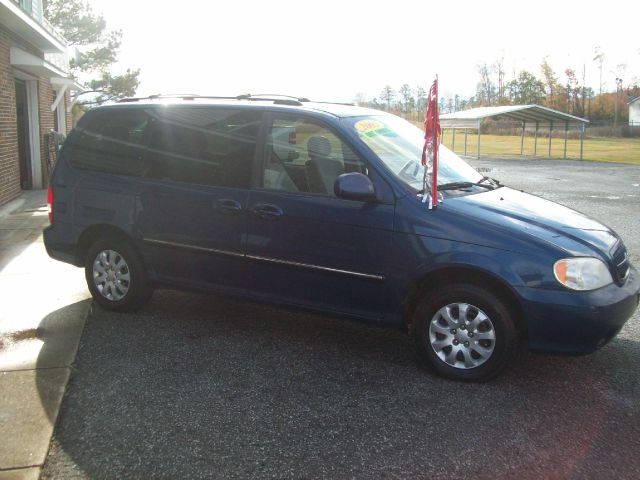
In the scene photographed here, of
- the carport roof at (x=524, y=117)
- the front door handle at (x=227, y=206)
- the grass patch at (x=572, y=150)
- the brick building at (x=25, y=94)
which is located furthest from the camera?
the grass patch at (x=572, y=150)

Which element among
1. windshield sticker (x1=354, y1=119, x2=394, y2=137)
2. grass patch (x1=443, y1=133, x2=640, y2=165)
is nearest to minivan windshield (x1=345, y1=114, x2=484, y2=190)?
windshield sticker (x1=354, y1=119, x2=394, y2=137)

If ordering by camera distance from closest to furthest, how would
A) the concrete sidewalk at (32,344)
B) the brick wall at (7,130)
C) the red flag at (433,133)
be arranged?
the concrete sidewalk at (32,344) → the red flag at (433,133) → the brick wall at (7,130)

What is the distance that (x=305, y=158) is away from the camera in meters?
4.66

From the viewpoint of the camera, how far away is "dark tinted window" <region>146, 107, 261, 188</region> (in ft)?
16.0

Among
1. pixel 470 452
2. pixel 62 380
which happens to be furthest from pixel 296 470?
pixel 62 380

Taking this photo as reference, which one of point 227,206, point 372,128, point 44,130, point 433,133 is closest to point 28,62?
point 44,130

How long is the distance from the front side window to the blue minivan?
1 cm

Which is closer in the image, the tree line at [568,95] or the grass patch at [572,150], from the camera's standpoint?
the grass patch at [572,150]

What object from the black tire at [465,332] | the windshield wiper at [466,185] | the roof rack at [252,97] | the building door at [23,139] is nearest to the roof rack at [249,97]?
the roof rack at [252,97]

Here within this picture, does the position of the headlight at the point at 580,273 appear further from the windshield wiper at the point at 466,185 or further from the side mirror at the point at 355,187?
the side mirror at the point at 355,187

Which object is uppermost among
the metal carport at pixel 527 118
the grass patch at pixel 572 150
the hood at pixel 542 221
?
the metal carport at pixel 527 118

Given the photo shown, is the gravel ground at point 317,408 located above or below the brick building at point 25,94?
below

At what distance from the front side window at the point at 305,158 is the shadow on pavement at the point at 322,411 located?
1.23m

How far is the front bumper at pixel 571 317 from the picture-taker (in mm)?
3873
